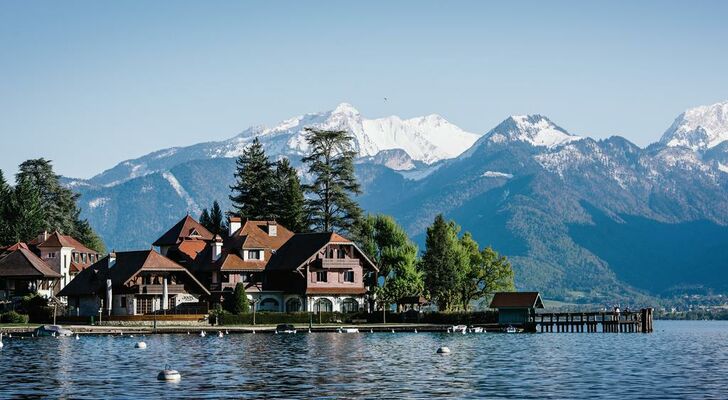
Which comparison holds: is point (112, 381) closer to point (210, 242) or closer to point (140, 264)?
point (140, 264)

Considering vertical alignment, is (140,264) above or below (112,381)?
above

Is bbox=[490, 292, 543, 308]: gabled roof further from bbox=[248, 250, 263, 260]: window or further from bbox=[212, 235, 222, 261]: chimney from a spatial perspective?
bbox=[212, 235, 222, 261]: chimney

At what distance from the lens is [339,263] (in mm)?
147500

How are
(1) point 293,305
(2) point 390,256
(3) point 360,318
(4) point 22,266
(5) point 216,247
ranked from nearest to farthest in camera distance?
(3) point 360,318
(1) point 293,305
(4) point 22,266
(5) point 216,247
(2) point 390,256

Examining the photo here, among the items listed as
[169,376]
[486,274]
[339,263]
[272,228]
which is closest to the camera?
[169,376]

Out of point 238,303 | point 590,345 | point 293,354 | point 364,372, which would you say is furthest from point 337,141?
point 364,372

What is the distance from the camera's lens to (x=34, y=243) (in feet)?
539

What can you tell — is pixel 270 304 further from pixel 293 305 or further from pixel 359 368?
pixel 359 368

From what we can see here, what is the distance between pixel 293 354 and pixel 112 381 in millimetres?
25021

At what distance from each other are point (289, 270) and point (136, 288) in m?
20.0

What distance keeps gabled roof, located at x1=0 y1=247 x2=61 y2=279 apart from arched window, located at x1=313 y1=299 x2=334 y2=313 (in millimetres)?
36742

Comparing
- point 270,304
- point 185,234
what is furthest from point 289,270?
point 185,234

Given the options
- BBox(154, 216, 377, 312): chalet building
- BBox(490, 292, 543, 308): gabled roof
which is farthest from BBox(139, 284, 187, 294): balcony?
BBox(490, 292, 543, 308): gabled roof

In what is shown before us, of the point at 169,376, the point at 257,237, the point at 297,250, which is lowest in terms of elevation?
the point at 169,376
